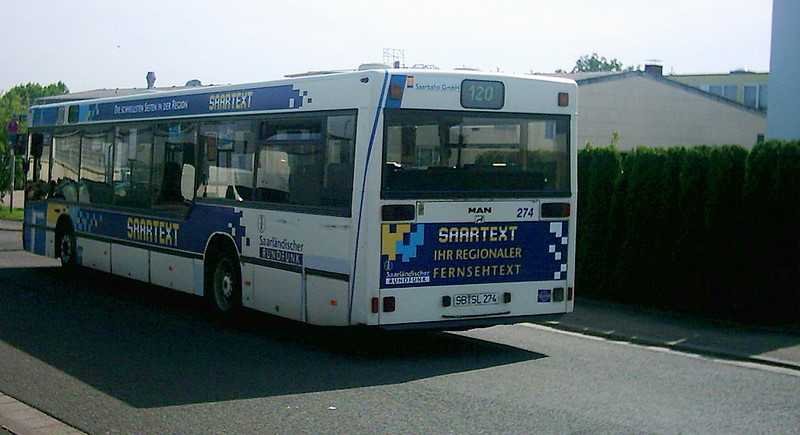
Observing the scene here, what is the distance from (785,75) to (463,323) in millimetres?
22138

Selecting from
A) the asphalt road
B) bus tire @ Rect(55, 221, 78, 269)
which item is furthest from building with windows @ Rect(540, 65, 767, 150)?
the asphalt road

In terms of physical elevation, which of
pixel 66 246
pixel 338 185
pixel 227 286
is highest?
pixel 338 185

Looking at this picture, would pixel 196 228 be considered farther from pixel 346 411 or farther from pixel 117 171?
pixel 346 411

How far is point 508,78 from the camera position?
40.6 feet

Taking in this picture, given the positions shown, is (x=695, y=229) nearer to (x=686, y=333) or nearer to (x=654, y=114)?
(x=686, y=333)

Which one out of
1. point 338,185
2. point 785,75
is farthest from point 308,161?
point 785,75

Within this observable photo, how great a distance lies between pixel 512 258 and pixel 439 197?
1151mm

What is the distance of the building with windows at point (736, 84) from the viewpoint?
198ft

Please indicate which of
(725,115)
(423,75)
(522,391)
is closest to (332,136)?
(423,75)

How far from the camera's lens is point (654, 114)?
149 feet

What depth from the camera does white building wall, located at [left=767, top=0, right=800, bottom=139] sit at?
101ft

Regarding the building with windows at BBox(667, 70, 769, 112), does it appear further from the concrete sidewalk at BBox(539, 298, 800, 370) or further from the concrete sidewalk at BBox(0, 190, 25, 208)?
the concrete sidewalk at BBox(539, 298, 800, 370)

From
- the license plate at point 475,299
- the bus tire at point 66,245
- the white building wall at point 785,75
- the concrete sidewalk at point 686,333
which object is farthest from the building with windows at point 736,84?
the license plate at point 475,299

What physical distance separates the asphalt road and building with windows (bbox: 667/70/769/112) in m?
49.5
